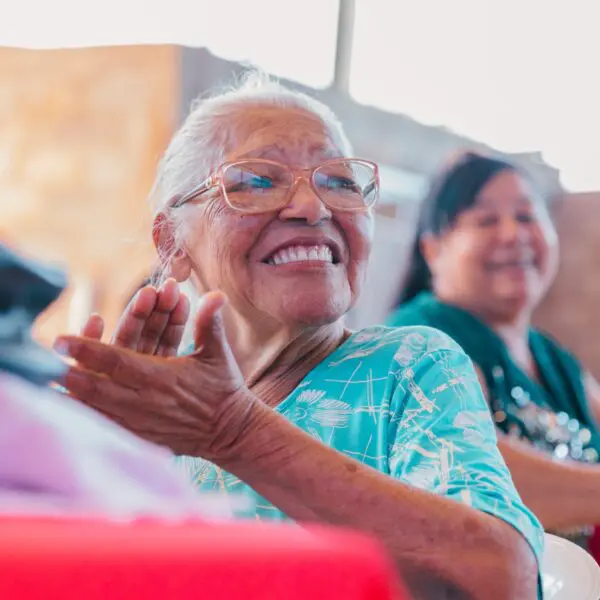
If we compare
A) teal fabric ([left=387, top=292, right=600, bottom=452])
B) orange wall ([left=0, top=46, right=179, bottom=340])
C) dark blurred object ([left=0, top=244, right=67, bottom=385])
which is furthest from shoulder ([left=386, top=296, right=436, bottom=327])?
dark blurred object ([left=0, top=244, right=67, bottom=385])

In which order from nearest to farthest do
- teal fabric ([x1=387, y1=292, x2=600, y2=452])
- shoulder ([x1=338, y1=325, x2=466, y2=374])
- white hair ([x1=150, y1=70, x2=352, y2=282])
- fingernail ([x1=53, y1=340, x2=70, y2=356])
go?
fingernail ([x1=53, y1=340, x2=70, y2=356]) → shoulder ([x1=338, y1=325, x2=466, y2=374]) → white hair ([x1=150, y1=70, x2=352, y2=282]) → teal fabric ([x1=387, y1=292, x2=600, y2=452])

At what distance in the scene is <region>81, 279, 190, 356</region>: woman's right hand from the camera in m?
0.72

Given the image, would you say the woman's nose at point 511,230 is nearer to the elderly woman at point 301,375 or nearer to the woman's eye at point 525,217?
the woman's eye at point 525,217

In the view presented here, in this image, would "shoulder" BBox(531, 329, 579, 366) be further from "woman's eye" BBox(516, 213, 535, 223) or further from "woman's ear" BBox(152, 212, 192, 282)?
"woman's ear" BBox(152, 212, 192, 282)

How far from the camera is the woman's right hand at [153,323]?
2.35ft

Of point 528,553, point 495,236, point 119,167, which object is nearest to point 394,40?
point 495,236

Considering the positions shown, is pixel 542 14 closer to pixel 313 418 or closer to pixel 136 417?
pixel 313 418

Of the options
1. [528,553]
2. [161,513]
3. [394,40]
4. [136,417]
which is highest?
[394,40]

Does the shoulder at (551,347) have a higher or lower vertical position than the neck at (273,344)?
lower

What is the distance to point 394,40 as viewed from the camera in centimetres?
199

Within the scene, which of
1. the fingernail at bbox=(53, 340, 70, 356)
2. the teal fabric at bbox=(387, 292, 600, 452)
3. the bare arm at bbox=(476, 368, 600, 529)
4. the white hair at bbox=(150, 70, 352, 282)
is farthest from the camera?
the teal fabric at bbox=(387, 292, 600, 452)

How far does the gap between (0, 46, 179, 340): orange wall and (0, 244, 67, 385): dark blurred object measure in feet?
1.47

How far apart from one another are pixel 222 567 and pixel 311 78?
1.36 metres

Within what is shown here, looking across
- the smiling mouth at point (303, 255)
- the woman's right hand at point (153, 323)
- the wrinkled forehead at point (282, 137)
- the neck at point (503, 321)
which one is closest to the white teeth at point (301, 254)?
the smiling mouth at point (303, 255)
